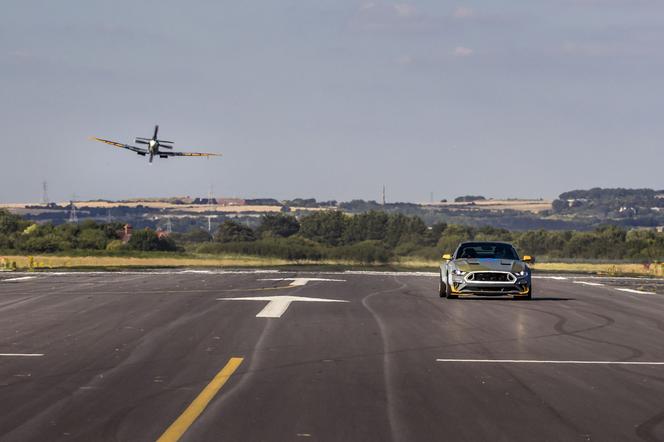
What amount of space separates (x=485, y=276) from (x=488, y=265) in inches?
12.5

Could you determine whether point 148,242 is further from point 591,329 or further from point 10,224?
point 591,329

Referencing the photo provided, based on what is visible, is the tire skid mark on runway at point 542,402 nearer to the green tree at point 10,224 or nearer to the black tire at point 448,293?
the black tire at point 448,293

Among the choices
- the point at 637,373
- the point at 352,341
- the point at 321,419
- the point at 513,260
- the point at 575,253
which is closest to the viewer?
the point at 321,419

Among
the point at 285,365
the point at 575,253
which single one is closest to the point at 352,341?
the point at 285,365

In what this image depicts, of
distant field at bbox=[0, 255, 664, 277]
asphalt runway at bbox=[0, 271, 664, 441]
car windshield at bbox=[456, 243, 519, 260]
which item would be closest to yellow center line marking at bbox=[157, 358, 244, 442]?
asphalt runway at bbox=[0, 271, 664, 441]

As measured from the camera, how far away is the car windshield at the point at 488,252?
29.2 m

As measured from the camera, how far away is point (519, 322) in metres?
21.6

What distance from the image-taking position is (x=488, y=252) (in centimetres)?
3066

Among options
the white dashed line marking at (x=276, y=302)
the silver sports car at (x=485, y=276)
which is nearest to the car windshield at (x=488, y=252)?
the silver sports car at (x=485, y=276)

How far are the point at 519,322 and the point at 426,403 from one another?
34.6 ft

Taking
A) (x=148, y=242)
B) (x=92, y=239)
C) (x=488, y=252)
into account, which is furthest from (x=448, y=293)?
(x=148, y=242)

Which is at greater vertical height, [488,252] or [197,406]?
[488,252]

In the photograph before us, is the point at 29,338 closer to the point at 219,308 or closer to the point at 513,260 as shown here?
the point at 219,308

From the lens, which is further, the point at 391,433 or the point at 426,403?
the point at 426,403
